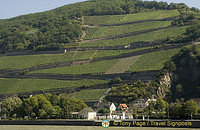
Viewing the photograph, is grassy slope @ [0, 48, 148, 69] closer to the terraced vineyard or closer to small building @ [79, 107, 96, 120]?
the terraced vineyard

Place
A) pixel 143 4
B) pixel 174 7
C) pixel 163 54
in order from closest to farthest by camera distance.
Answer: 1. pixel 163 54
2. pixel 174 7
3. pixel 143 4

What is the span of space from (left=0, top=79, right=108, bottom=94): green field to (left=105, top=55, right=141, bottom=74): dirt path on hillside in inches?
203

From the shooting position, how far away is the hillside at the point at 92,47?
116m

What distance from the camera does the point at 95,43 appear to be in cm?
15088

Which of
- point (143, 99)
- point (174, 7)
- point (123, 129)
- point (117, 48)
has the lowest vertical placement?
point (123, 129)

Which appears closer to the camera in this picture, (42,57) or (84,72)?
(84,72)

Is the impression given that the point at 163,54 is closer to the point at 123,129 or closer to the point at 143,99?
the point at 143,99

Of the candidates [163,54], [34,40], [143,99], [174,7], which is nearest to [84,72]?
[163,54]

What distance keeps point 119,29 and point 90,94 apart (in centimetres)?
5732

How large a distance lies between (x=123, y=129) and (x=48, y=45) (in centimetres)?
8542

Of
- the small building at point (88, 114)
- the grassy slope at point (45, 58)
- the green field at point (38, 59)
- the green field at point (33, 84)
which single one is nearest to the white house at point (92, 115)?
the small building at point (88, 114)

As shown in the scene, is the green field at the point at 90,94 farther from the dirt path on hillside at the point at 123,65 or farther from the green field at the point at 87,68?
the green field at the point at 87,68

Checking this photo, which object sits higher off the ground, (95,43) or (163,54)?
(95,43)

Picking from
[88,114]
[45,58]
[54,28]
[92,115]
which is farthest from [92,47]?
[88,114]
